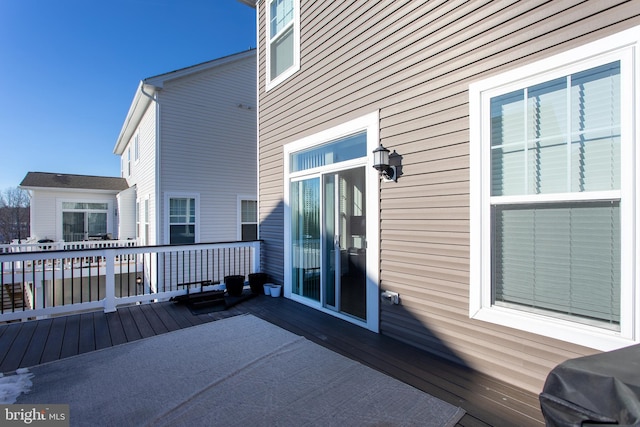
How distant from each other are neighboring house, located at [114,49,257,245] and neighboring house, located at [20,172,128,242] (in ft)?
15.2

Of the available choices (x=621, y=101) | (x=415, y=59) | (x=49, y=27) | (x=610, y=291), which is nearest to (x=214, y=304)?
(x=415, y=59)

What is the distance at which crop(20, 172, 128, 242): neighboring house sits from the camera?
12039 mm

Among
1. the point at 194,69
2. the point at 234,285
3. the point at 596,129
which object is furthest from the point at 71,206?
the point at 596,129

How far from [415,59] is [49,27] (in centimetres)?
1268

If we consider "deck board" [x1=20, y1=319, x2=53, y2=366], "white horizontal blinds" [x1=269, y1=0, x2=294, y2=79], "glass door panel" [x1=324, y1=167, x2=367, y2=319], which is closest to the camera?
"deck board" [x1=20, y1=319, x2=53, y2=366]

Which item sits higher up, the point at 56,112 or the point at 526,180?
the point at 56,112

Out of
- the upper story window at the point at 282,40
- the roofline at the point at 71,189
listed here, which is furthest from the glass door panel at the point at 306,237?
the roofline at the point at 71,189

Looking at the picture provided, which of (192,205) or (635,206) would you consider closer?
(635,206)

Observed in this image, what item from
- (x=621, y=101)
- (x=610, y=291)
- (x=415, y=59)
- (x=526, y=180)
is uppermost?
(x=415, y=59)

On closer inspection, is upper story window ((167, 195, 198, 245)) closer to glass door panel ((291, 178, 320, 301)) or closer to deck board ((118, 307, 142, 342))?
deck board ((118, 307, 142, 342))

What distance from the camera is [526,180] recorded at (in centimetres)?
233

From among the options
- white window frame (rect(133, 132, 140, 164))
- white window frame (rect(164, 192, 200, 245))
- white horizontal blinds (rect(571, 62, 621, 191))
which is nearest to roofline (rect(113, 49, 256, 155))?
white window frame (rect(133, 132, 140, 164))

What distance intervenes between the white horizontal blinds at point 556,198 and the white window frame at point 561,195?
6cm

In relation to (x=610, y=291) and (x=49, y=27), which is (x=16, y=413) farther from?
(x=49, y=27)
